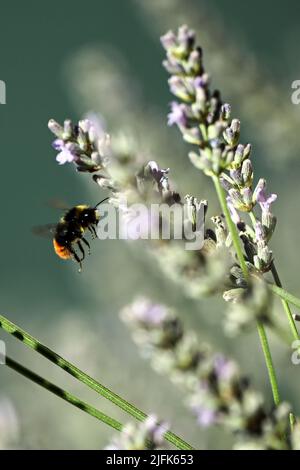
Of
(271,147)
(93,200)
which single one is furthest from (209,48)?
(93,200)

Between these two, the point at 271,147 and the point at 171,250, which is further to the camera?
the point at 271,147

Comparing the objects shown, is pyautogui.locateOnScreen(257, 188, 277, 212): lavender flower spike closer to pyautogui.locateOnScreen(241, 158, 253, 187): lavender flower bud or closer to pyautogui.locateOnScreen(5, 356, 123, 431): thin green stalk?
pyautogui.locateOnScreen(241, 158, 253, 187): lavender flower bud

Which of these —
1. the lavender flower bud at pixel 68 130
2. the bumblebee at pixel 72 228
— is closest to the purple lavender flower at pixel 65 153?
the lavender flower bud at pixel 68 130

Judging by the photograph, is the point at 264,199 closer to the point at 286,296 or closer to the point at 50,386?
the point at 286,296

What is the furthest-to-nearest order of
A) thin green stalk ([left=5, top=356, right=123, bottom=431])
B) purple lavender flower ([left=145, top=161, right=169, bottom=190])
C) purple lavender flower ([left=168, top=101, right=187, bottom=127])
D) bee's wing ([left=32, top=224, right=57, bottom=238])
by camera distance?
bee's wing ([left=32, top=224, right=57, bottom=238]), purple lavender flower ([left=145, top=161, right=169, bottom=190]), purple lavender flower ([left=168, top=101, right=187, bottom=127]), thin green stalk ([left=5, top=356, right=123, bottom=431])

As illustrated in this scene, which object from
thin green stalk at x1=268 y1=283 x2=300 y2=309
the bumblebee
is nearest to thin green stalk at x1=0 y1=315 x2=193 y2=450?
thin green stalk at x1=268 y1=283 x2=300 y2=309

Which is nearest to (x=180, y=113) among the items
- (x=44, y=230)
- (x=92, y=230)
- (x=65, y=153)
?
(x=65, y=153)

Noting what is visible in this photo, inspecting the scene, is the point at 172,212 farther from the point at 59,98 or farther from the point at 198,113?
the point at 59,98

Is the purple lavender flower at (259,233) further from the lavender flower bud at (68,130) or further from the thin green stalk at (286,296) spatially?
the lavender flower bud at (68,130)
